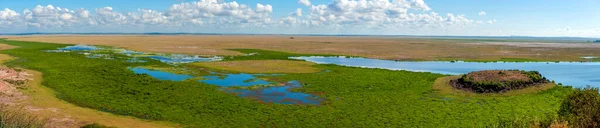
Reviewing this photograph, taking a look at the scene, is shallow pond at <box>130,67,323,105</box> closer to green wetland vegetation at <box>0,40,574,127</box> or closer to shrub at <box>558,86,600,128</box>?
green wetland vegetation at <box>0,40,574,127</box>

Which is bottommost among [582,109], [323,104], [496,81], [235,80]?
[323,104]

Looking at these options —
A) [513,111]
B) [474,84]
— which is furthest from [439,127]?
[474,84]

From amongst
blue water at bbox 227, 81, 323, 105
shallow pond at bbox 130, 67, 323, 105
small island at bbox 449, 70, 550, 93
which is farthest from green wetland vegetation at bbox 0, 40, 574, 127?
small island at bbox 449, 70, 550, 93

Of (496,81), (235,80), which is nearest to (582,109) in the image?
(496,81)

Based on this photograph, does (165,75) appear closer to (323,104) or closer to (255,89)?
(255,89)

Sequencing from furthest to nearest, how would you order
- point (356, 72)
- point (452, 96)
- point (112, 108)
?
1. point (356, 72)
2. point (452, 96)
3. point (112, 108)

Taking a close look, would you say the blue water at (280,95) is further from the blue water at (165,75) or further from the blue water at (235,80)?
the blue water at (165,75)

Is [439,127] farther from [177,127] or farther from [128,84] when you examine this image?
[128,84]
